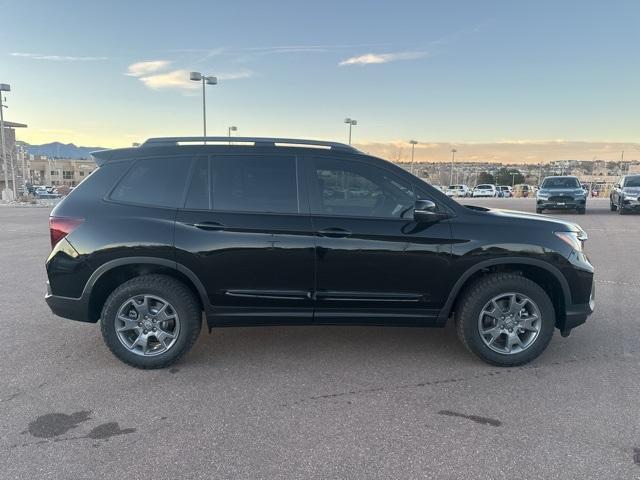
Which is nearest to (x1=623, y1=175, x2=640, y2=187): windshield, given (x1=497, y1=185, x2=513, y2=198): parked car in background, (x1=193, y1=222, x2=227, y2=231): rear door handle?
(x1=193, y1=222, x2=227, y2=231): rear door handle

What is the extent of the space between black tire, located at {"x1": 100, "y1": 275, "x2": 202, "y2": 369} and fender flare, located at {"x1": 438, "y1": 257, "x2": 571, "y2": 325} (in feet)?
7.06

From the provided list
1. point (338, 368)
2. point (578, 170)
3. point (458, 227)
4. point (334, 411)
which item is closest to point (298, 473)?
point (334, 411)

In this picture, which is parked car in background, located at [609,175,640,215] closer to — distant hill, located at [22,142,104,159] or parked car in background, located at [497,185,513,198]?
parked car in background, located at [497,185,513,198]

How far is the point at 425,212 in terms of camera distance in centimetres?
390

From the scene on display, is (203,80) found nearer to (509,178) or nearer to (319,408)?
(319,408)

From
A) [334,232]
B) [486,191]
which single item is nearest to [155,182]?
[334,232]

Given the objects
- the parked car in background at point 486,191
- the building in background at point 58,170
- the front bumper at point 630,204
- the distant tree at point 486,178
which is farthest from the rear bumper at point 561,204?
the building in background at point 58,170

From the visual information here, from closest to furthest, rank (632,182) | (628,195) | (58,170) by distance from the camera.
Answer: (628,195) → (632,182) → (58,170)

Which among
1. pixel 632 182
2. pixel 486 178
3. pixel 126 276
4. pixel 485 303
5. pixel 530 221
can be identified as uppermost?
pixel 486 178

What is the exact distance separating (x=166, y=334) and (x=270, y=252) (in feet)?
3.73

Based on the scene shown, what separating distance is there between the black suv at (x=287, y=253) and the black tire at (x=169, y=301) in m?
0.01

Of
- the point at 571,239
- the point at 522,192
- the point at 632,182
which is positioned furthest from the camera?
the point at 522,192

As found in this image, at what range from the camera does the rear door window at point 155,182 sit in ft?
13.3

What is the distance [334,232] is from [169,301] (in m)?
1.49
